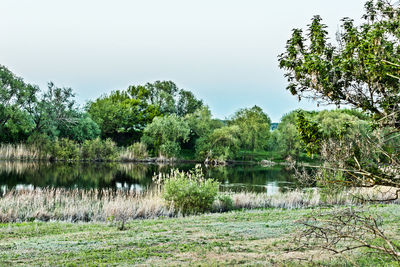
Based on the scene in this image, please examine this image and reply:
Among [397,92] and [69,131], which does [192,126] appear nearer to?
[69,131]

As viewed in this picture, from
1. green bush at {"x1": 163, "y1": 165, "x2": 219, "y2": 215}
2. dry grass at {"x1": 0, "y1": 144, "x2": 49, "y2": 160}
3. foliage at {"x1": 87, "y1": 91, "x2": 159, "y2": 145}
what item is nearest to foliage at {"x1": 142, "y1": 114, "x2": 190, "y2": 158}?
foliage at {"x1": 87, "y1": 91, "x2": 159, "y2": 145}

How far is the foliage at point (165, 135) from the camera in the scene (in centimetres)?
4684

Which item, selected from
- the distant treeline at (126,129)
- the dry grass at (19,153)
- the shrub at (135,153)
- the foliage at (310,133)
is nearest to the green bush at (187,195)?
the foliage at (310,133)

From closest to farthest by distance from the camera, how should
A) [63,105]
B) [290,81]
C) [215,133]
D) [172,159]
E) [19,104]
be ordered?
[290,81], [19,104], [63,105], [172,159], [215,133]

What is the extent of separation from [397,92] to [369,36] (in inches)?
42.0

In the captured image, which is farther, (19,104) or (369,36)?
(19,104)

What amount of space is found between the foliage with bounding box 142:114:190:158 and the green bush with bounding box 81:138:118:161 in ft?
17.3

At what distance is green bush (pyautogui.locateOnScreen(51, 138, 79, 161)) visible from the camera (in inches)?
1587

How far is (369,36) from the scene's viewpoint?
20.2 feet

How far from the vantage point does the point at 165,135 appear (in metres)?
47.5

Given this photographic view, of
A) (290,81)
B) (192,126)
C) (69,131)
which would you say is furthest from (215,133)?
(290,81)

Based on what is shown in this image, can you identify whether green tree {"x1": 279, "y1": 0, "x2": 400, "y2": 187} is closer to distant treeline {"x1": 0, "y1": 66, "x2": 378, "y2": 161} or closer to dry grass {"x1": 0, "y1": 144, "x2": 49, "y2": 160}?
distant treeline {"x1": 0, "y1": 66, "x2": 378, "y2": 161}

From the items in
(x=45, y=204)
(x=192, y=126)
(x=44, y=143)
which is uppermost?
(x=192, y=126)

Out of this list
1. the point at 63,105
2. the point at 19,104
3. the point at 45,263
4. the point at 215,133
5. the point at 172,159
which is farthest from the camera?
the point at 215,133
